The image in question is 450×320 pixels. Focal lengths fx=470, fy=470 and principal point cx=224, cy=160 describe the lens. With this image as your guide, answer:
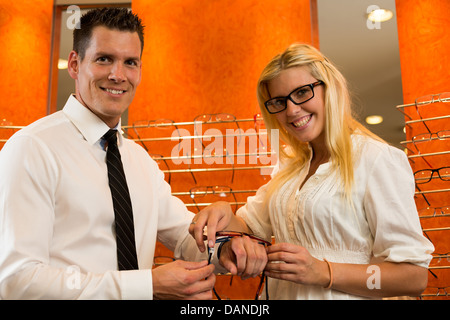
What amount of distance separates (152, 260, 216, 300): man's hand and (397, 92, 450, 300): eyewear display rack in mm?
2518

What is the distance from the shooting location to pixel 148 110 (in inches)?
173

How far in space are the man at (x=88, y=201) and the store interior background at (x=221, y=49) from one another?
6.44 feet

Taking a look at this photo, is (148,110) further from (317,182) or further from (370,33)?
(317,182)

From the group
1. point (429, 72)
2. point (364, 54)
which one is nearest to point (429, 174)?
point (429, 72)

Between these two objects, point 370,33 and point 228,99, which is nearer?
point 228,99

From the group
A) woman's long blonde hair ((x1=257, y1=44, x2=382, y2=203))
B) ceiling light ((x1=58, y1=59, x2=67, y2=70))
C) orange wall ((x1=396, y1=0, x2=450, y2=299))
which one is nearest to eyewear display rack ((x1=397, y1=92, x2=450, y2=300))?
orange wall ((x1=396, y1=0, x2=450, y2=299))

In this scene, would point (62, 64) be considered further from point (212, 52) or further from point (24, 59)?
point (212, 52)

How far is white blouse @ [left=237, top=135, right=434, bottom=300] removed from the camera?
1582 mm

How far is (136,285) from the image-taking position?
4.92 feet

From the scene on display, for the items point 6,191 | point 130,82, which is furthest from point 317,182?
point 6,191

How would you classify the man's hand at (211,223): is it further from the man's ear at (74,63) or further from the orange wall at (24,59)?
the orange wall at (24,59)

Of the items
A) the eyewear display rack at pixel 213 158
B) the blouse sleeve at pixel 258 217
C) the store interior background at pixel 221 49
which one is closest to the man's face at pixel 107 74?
the blouse sleeve at pixel 258 217

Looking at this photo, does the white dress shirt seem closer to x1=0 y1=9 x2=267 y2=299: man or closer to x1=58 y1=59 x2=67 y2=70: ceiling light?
x1=0 y1=9 x2=267 y2=299: man
